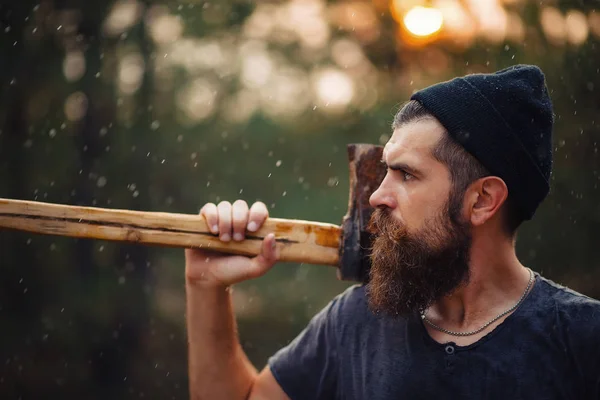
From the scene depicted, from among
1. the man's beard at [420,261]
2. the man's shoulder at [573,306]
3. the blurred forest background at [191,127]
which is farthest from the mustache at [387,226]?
the blurred forest background at [191,127]

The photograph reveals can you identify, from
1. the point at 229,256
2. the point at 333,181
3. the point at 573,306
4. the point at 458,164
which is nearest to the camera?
the point at 573,306

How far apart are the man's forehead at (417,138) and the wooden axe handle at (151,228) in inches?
18.2

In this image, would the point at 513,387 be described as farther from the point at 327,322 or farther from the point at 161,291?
the point at 161,291

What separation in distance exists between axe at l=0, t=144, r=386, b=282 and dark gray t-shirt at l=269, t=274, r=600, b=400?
0.74 ft

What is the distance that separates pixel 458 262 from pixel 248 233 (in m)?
0.82

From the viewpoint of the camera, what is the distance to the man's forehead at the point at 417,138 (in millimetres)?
2232

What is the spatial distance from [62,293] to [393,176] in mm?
9137

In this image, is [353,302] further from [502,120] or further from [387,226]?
[502,120]

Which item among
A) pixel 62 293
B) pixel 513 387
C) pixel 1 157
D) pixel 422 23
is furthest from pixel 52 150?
pixel 513 387

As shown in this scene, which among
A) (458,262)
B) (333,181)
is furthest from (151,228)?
(333,181)

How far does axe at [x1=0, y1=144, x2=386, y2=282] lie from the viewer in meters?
2.32

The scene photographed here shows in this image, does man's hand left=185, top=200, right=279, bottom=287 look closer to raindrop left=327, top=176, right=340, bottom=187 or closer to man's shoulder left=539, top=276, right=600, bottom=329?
man's shoulder left=539, top=276, right=600, bottom=329

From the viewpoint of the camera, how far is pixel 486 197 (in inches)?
89.0

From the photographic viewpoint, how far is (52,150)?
10.4 meters
